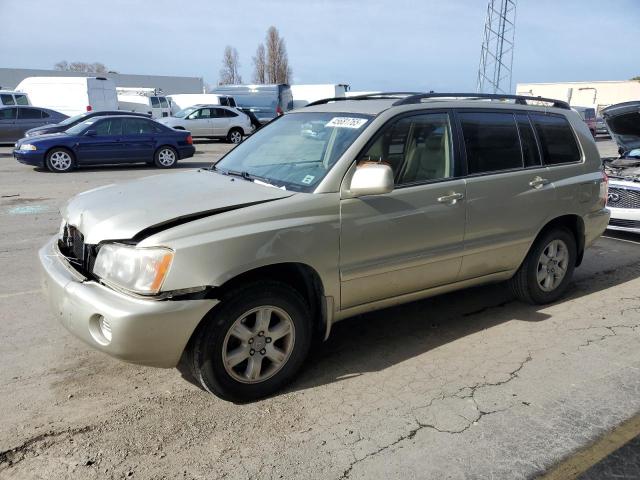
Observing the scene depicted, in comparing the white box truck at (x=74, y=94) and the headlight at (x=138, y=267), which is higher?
the white box truck at (x=74, y=94)

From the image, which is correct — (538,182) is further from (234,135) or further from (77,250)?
(234,135)

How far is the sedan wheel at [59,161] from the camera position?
13.6 m

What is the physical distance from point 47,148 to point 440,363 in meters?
12.5

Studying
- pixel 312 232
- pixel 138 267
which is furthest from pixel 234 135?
pixel 138 267

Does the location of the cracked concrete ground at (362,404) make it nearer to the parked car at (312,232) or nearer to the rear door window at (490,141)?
the parked car at (312,232)

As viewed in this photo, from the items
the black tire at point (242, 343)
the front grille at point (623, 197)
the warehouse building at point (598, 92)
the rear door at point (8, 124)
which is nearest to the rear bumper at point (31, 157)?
the rear door at point (8, 124)

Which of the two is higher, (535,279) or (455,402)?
(535,279)

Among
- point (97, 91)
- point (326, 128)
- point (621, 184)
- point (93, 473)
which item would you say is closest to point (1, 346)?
point (93, 473)

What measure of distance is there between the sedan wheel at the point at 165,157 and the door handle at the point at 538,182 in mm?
12490

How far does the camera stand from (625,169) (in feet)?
28.3

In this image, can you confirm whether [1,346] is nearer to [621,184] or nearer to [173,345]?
[173,345]

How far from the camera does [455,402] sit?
11.1 feet

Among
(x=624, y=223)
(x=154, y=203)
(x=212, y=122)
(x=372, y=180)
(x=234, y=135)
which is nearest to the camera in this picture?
(x=154, y=203)

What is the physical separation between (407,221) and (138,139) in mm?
12492
